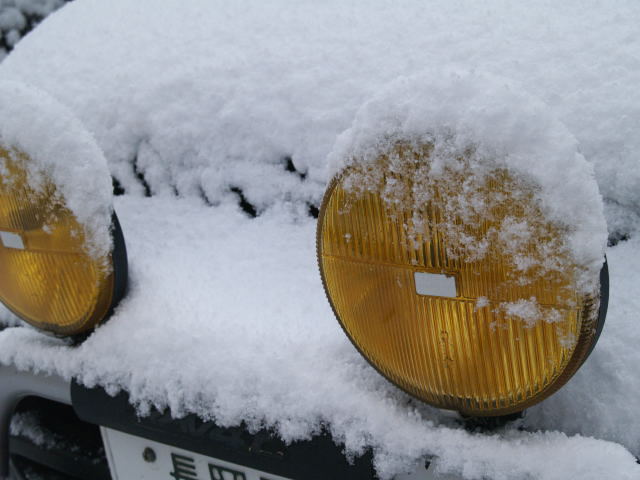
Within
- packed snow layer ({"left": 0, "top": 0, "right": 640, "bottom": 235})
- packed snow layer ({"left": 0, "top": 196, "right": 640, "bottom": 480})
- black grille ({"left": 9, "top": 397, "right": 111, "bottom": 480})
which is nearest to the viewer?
packed snow layer ({"left": 0, "top": 196, "right": 640, "bottom": 480})

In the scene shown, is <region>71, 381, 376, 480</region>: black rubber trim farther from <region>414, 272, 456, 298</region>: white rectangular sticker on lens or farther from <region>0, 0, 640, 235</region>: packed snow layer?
<region>0, 0, 640, 235</region>: packed snow layer

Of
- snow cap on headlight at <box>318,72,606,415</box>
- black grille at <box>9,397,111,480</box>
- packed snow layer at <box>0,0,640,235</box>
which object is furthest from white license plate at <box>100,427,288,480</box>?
packed snow layer at <box>0,0,640,235</box>

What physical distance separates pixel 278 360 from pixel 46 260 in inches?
16.3

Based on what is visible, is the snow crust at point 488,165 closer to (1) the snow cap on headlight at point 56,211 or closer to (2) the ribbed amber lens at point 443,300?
(2) the ribbed amber lens at point 443,300

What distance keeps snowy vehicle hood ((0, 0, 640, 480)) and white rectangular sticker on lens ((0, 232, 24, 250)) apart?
15 centimetres

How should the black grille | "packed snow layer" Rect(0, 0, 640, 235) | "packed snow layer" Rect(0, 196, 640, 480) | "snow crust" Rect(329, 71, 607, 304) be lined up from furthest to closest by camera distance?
the black grille, "packed snow layer" Rect(0, 0, 640, 235), "packed snow layer" Rect(0, 196, 640, 480), "snow crust" Rect(329, 71, 607, 304)

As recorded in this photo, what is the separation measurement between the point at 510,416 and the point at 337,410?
22 centimetres

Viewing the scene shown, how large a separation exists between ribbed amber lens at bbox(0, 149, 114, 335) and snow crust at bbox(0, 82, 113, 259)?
1 cm

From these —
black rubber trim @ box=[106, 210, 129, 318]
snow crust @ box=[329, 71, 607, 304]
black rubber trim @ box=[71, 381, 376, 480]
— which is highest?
snow crust @ box=[329, 71, 607, 304]

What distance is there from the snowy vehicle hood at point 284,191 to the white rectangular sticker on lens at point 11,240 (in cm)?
15

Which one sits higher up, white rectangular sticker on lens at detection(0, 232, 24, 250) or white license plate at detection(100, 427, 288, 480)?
white rectangular sticker on lens at detection(0, 232, 24, 250)

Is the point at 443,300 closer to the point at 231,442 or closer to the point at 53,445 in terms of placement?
the point at 231,442

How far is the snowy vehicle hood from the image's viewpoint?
2.37ft

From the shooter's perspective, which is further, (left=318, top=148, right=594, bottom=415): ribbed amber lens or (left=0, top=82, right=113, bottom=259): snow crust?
(left=0, top=82, right=113, bottom=259): snow crust
